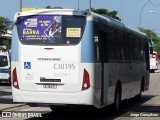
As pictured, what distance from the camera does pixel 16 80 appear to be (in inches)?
517

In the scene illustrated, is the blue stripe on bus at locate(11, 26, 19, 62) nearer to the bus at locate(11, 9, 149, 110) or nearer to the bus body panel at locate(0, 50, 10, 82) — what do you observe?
the bus at locate(11, 9, 149, 110)

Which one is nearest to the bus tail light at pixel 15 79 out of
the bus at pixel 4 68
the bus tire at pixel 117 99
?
the bus tire at pixel 117 99

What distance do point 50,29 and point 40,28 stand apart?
0.92 feet

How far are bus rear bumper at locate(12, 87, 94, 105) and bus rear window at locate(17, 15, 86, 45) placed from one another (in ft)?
4.37

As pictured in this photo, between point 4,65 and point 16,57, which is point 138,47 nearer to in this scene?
point 16,57

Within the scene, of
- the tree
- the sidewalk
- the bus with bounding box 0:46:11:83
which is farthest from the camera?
the tree

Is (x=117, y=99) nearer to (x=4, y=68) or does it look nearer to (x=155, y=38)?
(x=4, y=68)

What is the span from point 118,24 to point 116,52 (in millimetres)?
1084

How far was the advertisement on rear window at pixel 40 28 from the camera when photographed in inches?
515

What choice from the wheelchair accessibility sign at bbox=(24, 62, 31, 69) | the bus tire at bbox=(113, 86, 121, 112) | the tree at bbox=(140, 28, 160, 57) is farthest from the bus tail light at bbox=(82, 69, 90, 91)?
the tree at bbox=(140, 28, 160, 57)

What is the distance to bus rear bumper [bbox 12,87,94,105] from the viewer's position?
1271cm

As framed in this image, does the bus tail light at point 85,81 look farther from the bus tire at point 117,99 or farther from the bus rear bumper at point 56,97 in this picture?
the bus tire at point 117,99

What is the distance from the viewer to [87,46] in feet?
→ 42.0

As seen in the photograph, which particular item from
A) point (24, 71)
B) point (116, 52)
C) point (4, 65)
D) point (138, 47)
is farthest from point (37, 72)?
point (4, 65)
